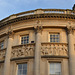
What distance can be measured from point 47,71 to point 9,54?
5.32 meters

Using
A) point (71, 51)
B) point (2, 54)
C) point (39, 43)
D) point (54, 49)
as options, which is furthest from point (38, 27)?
point (2, 54)

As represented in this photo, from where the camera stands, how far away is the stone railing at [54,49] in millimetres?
19688

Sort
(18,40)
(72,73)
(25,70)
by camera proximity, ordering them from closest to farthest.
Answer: (72,73), (25,70), (18,40)

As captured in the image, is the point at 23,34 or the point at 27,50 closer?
the point at 27,50

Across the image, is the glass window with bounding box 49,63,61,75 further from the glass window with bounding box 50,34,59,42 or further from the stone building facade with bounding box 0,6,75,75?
the glass window with bounding box 50,34,59,42

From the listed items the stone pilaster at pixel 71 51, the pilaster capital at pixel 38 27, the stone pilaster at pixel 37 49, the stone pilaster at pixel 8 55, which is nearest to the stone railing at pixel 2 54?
the stone pilaster at pixel 8 55

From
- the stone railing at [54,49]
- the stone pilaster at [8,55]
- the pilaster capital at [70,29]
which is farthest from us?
the pilaster capital at [70,29]

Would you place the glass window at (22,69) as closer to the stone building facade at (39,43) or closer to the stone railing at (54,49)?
the stone building facade at (39,43)

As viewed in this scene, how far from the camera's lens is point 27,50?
20.3 m

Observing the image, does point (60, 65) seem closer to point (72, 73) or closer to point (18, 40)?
point (72, 73)

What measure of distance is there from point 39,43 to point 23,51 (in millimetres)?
2204

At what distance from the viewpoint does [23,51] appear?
67.1ft

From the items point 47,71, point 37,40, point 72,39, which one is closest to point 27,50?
point 37,40

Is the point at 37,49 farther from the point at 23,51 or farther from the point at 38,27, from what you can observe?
the point at 38,27
